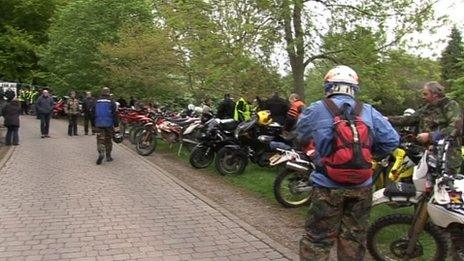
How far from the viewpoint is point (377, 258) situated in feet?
17.0

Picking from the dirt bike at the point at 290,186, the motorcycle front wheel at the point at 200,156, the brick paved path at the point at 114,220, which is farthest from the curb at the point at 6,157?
the dirt bike at the point at 290,186

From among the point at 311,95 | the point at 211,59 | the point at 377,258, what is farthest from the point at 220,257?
the point at 311,95

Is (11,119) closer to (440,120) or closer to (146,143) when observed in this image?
(146,143)

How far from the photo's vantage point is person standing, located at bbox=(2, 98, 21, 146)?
15.7 m

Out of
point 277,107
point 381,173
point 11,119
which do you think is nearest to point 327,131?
point 381,173

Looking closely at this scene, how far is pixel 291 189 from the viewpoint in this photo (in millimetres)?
7781

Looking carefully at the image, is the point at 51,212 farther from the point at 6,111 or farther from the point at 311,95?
the point at 311,95

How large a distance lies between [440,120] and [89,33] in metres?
23.0

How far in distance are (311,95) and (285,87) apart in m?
1.78

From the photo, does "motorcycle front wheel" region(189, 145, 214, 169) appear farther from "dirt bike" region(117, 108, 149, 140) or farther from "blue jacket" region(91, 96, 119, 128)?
"dirt bike" region(117, 108, 149, 140)

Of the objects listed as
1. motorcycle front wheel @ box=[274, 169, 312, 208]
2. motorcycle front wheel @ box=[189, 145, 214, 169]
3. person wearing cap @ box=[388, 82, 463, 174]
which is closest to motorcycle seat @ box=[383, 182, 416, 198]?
person wearing cap @ box=[388, 82, 463, 174]

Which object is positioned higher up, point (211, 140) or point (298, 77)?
point (298, 77)

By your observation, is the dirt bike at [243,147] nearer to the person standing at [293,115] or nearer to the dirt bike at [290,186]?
the person standing at [293,115]

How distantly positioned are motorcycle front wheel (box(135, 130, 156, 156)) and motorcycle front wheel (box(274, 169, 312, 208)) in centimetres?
647
